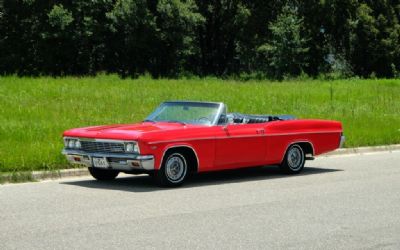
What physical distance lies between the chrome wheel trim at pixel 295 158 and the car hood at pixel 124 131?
98.2 inches

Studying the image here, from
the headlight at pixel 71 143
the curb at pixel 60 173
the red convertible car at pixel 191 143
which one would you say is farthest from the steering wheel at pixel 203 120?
the curb at pixel 60 173

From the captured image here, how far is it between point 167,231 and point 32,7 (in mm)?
50579

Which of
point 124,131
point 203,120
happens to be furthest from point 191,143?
point 124,131

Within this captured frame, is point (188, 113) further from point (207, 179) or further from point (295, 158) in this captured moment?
point (295, 158)

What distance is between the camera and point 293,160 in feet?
44.9

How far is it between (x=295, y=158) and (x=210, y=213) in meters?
4.97

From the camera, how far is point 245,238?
7.53 metres

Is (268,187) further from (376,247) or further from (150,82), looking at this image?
(150,82)

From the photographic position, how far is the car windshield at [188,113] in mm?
12430

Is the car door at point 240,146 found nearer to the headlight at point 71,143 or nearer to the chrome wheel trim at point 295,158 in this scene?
the chrome wheel trim at point 295,158

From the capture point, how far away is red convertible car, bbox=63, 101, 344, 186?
36.7ft

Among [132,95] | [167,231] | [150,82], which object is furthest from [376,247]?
[150,82]

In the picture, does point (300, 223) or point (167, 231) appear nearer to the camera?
point (167, 231)

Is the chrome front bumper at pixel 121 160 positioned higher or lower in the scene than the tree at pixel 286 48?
lower
